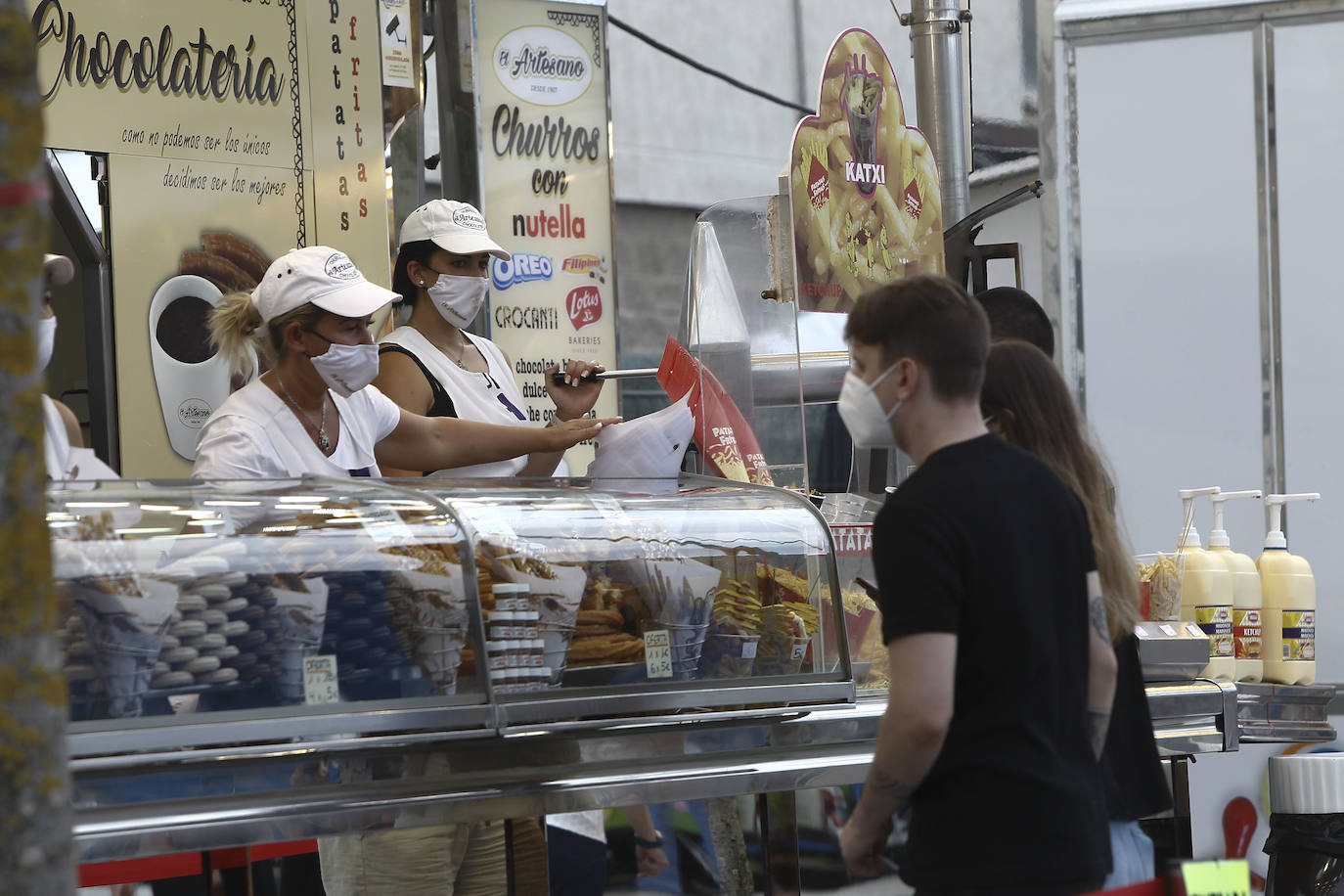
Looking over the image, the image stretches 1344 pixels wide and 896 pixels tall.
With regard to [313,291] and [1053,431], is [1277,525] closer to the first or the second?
[1053,431]

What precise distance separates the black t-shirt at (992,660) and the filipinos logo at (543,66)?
13.3ft

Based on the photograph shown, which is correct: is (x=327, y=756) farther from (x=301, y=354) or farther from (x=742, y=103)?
(x=742, y=103)

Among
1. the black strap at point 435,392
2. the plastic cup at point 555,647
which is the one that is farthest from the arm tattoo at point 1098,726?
the black strap at point 435,392

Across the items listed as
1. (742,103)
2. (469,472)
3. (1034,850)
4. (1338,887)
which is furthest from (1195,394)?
(742,103)

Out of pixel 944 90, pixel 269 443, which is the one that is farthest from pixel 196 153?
pixel 944 90

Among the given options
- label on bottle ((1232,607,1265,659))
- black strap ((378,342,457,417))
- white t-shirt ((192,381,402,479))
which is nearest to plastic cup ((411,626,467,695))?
white t-shirt ((192,381,402,479))

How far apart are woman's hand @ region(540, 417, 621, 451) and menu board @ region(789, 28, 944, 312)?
1.97ft

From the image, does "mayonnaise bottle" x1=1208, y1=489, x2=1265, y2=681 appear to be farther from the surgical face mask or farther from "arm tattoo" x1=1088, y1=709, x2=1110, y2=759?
the surgical face mask

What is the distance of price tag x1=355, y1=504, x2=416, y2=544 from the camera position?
87.6 inches

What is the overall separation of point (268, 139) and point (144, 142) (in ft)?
1.39

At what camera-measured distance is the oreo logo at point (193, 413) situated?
432 centimetres

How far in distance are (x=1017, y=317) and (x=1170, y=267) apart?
254 centimetres

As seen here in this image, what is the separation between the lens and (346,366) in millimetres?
2742

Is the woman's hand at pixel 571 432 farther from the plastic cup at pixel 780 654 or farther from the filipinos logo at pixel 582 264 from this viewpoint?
the filipinos logo at pixel 582 264
